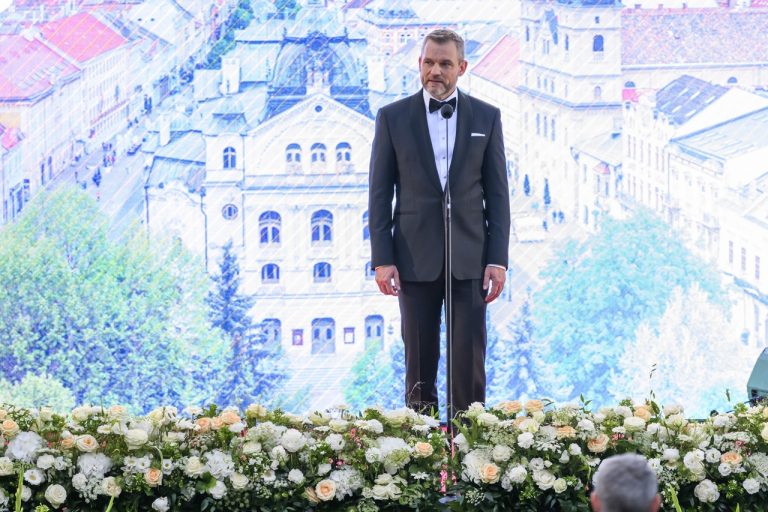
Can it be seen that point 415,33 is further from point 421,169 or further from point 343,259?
point 421,169

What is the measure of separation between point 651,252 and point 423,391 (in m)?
5.67

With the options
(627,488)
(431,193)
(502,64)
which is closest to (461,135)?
(431,193)

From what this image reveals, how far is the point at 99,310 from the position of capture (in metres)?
10.2

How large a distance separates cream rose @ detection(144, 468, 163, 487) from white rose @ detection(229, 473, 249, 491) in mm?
164

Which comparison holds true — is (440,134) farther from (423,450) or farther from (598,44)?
(598,44)

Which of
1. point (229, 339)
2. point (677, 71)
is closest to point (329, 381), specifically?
point (229, 339)

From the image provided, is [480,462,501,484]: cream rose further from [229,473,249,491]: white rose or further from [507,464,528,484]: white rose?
[229,473,249,491]: white rose

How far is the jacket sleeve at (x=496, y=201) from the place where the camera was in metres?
3.95

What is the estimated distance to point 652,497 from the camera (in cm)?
189

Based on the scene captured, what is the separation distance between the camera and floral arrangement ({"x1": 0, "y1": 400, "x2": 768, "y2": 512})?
3129 millimetres

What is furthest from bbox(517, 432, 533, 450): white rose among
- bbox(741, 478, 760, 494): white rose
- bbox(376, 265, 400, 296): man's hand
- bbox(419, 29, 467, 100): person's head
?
bbox(419, 29, 467, 100): person's head

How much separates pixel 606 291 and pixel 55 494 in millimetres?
7060

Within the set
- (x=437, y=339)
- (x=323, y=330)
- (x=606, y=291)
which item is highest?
(x=437, y=339)

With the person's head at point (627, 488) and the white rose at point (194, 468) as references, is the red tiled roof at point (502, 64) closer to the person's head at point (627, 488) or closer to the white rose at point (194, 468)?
the white rose at point (194, 468)
